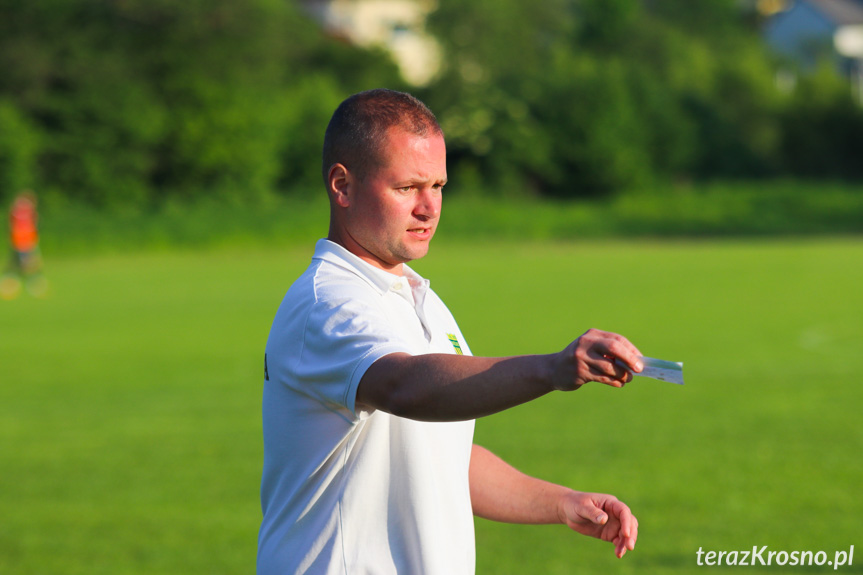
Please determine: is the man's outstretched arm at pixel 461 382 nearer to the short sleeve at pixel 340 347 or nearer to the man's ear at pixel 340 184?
the short sleeve at pixel 340 347

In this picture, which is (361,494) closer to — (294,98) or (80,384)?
(80,384)

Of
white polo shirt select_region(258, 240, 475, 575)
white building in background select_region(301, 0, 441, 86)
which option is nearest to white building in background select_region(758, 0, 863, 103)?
white building in background select_region(301, 0, 441, 86)

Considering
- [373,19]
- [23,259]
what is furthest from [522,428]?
[373,19]

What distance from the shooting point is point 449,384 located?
2.36 m

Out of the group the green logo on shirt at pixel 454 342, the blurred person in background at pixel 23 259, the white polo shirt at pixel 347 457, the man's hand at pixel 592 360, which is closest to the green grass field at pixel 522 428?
the blurred person in background at pixel 23 259

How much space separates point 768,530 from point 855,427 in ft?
13.7

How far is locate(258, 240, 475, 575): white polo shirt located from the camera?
258cm

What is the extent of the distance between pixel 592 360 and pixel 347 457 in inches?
28.2

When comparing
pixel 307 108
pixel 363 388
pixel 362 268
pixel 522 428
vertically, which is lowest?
pixel 522 428

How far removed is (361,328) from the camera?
2.47 meters

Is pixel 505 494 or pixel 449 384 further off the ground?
pixel 449 384

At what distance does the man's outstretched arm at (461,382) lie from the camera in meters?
2.26

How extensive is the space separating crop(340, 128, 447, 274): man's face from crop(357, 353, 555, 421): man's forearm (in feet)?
1.28

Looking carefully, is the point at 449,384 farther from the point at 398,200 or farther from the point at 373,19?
the point at 373,19
